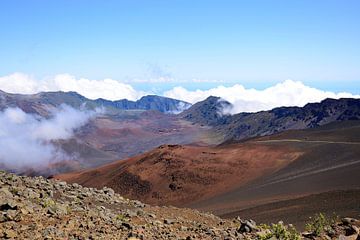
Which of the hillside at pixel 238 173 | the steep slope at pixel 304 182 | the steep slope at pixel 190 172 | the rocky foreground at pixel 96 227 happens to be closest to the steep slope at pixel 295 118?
the hillside at pixel 238 173

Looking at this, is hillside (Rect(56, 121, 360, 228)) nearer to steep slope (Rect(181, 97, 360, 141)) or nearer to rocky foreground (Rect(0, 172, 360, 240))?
rocky foreground (Rect(0, 172, 360, 240))

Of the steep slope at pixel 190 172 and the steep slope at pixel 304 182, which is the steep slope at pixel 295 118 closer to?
the steep slope at pixel 190 172

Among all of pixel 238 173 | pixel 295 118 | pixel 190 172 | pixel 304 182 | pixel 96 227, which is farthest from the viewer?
pixel 295 118

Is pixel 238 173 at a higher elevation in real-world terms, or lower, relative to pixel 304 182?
lower

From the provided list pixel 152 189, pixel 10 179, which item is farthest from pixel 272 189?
pixel 10 179

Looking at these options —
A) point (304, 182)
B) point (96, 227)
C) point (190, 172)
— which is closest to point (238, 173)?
point (190, 172)

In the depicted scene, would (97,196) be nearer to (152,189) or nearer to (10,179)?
(10,179)

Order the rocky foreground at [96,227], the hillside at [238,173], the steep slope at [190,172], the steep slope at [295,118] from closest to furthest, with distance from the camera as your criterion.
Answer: the rocky foreground at [96,227] → the hillside at [238,173] → the steep slope at [190,172] → the steep slope at [295,118]

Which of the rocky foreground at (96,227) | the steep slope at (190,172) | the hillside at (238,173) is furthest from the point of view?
the steep slope at (190,172)

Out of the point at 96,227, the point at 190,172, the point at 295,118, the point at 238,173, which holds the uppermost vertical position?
the point at 295,118

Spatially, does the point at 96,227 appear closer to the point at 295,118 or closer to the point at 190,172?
the point at 190,172

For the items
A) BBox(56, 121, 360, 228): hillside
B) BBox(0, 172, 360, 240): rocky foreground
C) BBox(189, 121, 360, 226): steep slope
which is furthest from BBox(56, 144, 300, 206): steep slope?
BBox(0, 172, 360, 240): rocky foreground

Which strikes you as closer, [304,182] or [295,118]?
[304,182]

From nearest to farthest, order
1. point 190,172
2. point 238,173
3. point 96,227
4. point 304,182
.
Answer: point 96,227 → point 304,182 → point 238,173 → point 190,172
